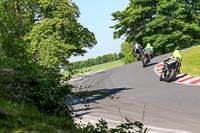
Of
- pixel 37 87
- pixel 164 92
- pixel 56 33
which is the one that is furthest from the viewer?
pixel 56 33

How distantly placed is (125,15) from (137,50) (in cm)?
2956

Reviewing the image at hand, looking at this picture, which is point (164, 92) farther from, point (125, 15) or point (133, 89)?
point (125, 15)

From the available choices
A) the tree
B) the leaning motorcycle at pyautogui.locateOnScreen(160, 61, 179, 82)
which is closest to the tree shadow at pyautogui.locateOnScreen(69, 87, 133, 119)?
the leaning motorcycle at pyautogui.locateOnScreen(160, 61, 179, 82)

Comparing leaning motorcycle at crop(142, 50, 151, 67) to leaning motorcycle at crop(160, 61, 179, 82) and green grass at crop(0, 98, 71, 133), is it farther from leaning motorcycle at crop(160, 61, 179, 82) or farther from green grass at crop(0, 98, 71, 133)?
green grass at crop(0, 98, 71, 133)

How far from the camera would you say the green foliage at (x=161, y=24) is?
56.4 metres

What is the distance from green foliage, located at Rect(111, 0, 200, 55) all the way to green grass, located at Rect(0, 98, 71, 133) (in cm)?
5029

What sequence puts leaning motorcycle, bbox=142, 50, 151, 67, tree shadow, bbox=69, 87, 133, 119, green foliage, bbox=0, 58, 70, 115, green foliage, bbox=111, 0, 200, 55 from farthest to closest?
green foliage, bbox=111, 0, 200, 55
leaning motorcycle, bbox=142, 50, 151, 67
tree shadow, bbox=69, 87, 133, 119
green foliage, bbox=0, 58, 70, 115

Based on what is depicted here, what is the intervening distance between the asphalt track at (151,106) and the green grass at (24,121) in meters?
1.93

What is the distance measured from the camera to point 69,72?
28.7 feet

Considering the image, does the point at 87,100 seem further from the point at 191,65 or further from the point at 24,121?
the point at 191,65

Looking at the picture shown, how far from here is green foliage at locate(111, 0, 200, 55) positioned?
56.4 metres

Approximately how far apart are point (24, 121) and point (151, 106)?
33.8ft

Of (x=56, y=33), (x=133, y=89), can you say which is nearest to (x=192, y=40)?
(x=56, y=33)

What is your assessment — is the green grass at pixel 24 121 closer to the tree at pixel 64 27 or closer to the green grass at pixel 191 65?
the green grass at pixel 191 65
